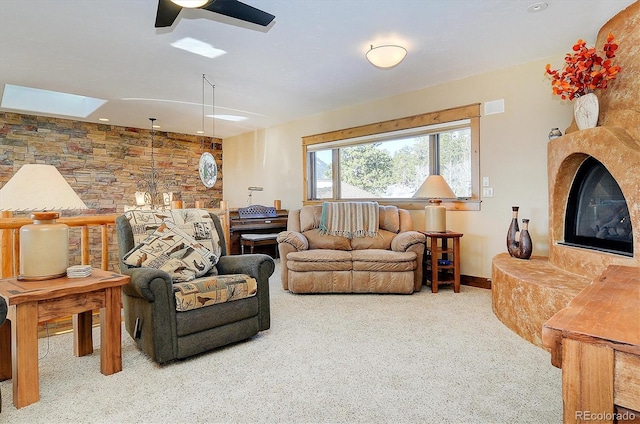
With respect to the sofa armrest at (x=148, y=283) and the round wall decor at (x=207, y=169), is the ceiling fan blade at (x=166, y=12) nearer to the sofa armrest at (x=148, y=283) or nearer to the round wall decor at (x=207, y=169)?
the sofa armrest at (x=148, y=283)

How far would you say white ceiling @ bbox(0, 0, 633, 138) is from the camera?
2.63m

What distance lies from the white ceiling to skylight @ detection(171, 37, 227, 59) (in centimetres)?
8

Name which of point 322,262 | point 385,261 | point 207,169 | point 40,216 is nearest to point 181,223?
point 40,216

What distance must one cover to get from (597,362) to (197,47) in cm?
367

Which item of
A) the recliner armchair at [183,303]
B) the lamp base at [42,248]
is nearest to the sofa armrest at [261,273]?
the recliner armchair at [183,303]

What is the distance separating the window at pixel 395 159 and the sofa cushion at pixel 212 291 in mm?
2933

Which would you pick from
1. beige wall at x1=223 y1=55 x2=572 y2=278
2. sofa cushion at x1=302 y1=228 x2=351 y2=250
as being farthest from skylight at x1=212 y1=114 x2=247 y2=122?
sofa cushion at x1=302 y1=228 x2=351 y2=250

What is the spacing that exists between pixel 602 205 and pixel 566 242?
1.34 ft

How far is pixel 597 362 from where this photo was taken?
0.70 m

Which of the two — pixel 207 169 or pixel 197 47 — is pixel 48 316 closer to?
pixel 197 47

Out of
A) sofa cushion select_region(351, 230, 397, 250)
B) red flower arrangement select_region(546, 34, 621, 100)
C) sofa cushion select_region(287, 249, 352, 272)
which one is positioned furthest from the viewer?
sofa cushion select_region(351, 230, 397, 250)

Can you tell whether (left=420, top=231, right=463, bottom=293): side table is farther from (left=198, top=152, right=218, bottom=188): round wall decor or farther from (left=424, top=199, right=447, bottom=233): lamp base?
(left=198, top=152, right=218, bottom=188): round wall decor

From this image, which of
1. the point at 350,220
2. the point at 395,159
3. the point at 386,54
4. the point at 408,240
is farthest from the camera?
the point at 395,159

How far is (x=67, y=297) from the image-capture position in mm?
1872
